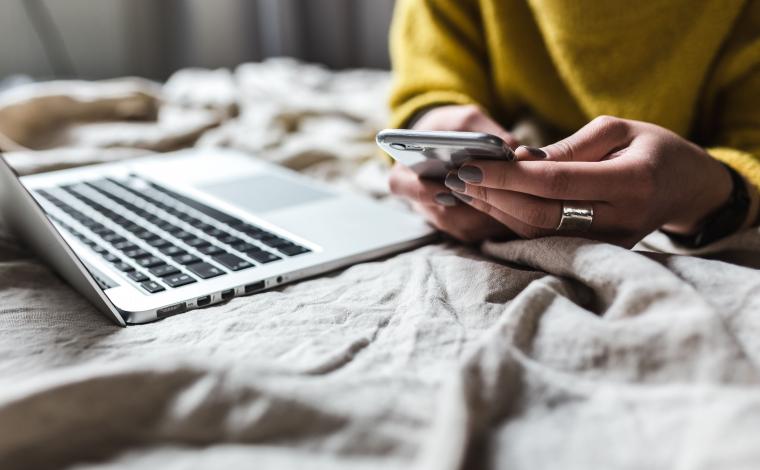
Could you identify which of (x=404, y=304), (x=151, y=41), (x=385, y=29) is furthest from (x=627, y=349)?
(x=151, y=41)

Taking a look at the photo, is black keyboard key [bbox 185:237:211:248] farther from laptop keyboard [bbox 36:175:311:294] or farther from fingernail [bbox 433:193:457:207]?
fingernail [bbox 433:193:457:207]

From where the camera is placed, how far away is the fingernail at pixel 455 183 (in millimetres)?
522

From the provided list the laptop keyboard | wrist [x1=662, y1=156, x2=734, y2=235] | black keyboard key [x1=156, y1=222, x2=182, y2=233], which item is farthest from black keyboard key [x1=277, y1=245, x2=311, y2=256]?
wrist [x1=662, y1=156, x2=734, y2=235]

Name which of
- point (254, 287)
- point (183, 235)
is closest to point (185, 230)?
point (183, 235)

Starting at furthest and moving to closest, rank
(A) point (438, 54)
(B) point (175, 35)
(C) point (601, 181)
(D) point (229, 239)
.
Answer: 1. (B) point (175, 35)
2. (A) point (438, 54)
3. (D) point (229, 239)
4. (C) point (601, 181)

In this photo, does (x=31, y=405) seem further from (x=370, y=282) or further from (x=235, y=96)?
(x=235, y=96)

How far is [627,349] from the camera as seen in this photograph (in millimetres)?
361

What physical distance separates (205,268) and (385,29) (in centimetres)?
170

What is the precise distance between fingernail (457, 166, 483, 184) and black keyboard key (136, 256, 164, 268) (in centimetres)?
25

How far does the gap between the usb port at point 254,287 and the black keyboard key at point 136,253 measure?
0.10m

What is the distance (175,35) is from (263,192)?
163 centimetres

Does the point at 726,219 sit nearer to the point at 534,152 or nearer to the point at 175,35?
the point at 534,152

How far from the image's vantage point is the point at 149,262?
21.0 inches

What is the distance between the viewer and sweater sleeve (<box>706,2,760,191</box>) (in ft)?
2.21
